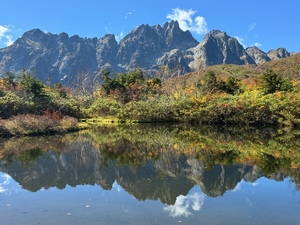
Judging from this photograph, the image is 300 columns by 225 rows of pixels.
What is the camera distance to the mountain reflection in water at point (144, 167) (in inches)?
382

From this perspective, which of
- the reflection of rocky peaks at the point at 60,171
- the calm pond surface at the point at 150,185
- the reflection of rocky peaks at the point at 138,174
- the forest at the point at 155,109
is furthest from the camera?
the forest at the point at 155,109

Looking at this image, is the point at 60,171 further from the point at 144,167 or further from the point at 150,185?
the point at 150,185

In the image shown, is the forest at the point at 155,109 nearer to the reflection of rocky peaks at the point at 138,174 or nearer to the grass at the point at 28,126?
the grass at the point at 28,126

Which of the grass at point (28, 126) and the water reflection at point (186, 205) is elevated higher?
the grass at point (28, 126)

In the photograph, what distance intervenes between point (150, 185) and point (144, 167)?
8.37 feet

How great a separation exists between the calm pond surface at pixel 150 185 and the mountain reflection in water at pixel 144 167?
0.10 feet

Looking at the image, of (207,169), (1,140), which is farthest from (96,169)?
(1,140)

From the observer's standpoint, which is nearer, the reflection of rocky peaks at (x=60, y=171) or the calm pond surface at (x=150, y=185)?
the calm pond surface at (x=150, y=185)

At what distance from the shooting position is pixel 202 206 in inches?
306

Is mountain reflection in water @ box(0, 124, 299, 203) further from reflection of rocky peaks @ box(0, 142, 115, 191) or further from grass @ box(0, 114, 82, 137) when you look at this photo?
grass @ box(0, 114, 82, 137)

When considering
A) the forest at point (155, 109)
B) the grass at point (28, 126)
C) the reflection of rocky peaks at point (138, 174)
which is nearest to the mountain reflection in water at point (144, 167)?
the reflection of rocky peaks at point (138, 174)

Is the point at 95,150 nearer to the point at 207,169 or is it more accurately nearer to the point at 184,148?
the point at 184,148

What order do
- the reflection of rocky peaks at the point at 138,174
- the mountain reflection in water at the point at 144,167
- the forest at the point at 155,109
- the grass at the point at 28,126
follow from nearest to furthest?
the reflection of rocky peaks at the point at 138,174
the mountain reflection in water at the point at 144,167
the grass at the point at 28,126
the forest at the point at 155,109

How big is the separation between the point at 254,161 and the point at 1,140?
51.9 ft
